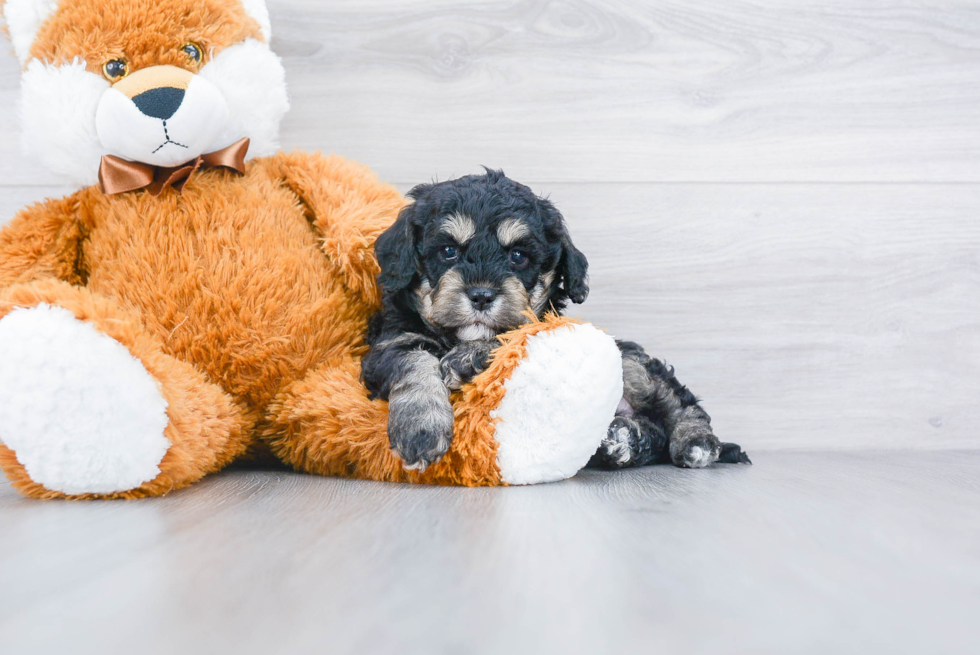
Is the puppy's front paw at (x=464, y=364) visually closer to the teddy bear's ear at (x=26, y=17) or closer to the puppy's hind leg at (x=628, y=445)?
the puppy's hind leg at (x=628, y=445)

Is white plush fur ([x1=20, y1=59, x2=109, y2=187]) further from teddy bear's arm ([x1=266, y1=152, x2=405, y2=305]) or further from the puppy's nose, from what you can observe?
the puppy's nose

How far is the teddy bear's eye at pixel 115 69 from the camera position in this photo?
4.40 ft

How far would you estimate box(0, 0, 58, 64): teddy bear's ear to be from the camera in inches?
53.6

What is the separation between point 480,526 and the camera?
0.91 m

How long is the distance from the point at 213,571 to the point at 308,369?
699 mm


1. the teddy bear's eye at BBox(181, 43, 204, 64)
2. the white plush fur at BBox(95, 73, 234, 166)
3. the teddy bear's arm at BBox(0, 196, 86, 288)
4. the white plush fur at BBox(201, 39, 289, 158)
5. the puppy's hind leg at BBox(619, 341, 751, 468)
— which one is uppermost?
the teddy bear's eye at BBox(181, 43, 204, 64)

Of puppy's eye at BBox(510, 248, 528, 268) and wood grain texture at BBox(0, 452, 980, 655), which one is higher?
puppy's eye at BBox(510, 248, 528, 268)

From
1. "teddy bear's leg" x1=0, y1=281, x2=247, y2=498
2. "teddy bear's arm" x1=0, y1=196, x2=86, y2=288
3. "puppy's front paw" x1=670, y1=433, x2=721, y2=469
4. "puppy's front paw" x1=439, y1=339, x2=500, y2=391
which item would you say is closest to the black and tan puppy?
"puppy's front paw" x1=439, y1=339, x2=500, y2=391

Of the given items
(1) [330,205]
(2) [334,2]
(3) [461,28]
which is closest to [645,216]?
(3) [461,28]

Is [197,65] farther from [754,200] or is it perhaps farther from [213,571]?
[754,200]

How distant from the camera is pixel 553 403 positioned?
1.19 m

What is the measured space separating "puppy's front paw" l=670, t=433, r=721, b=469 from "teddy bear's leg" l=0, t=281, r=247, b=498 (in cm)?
96

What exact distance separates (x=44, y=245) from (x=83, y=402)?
501mm

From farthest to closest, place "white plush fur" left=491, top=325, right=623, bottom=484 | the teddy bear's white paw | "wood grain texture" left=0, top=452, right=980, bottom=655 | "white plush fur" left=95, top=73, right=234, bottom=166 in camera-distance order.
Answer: "white plush fur" left=95, top=73, right=234, bottom=166, "white plush fur" left=491, top=325, right=623, bottom=484, the teddy bear's white paw, "wood grain texture" left=0, top=452, right=980, bottom=655
